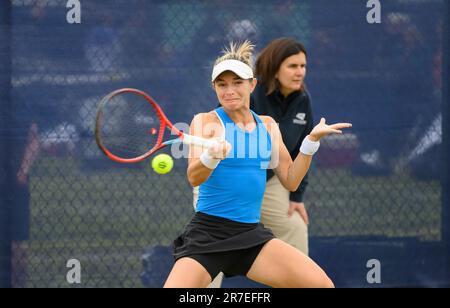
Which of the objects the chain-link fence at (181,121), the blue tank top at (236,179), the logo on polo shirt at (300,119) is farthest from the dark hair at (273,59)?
the blue tank top at (236,179)

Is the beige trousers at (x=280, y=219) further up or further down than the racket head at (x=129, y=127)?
further down

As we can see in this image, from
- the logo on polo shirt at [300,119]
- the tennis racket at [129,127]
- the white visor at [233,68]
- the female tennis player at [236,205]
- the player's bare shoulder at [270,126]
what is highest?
the tennis racket at [129,127]

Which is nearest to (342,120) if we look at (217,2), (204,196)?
(217,2)

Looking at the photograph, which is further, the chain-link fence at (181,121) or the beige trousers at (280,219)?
the chain-link fence at (181,121)

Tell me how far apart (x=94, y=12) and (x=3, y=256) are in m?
1.54

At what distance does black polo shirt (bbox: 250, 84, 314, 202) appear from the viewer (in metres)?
4.81

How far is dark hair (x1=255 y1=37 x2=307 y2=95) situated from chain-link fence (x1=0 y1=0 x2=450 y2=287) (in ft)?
1.70

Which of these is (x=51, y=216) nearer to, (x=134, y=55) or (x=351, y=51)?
(x=134, y=55)

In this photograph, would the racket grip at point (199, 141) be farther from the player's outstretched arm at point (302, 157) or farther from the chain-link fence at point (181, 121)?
the chain-link fence at point (181, 121)

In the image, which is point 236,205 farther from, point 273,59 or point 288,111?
point 273,59

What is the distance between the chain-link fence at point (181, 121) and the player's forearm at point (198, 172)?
157 centimetres

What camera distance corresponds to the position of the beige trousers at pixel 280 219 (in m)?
4.88

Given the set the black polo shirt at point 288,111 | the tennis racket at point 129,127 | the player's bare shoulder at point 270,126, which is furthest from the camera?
the tennis racket at point 129,127

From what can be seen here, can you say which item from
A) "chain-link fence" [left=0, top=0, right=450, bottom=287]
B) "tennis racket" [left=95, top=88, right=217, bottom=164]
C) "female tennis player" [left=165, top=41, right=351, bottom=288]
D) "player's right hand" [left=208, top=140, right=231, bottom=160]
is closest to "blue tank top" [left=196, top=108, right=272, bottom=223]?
"female tennis player" [left=165, top=41, right=351, bottom=288]
